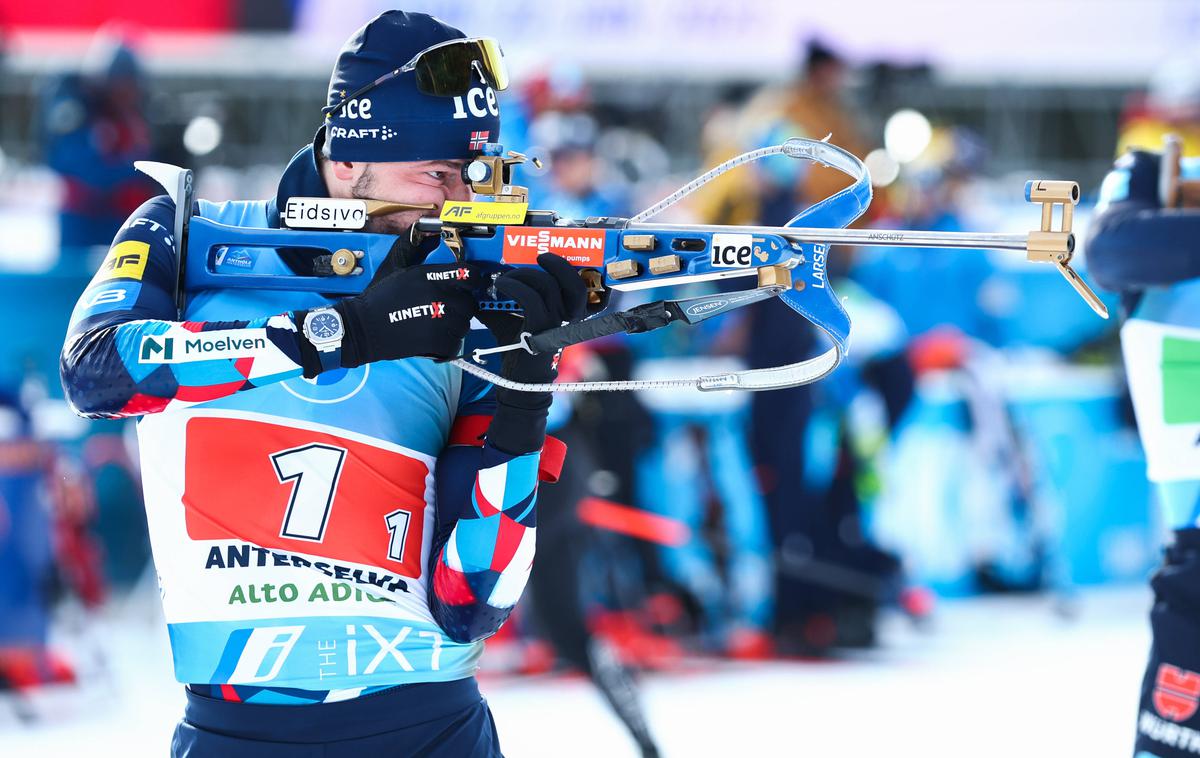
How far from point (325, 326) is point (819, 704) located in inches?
152

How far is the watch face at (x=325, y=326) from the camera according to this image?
1.94 meters

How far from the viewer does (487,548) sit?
6.77 ft

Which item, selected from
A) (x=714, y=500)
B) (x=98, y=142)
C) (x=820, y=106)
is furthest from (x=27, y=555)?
(x=820, y=106)

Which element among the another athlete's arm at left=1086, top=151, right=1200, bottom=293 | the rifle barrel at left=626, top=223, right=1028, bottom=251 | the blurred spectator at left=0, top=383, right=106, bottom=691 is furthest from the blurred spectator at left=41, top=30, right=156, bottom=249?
the rifle barrel at left=626, top=223, right=1028, bottom=251

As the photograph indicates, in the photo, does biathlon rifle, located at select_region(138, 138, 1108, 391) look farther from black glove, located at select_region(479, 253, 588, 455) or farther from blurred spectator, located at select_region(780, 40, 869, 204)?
blurred spectator, located at select_region(780, 40, 869, 204)

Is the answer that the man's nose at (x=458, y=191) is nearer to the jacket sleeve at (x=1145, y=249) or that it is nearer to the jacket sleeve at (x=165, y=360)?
the jacket sleeve at (x=165, y=360)

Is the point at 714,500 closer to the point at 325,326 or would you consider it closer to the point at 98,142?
the point at 98,142

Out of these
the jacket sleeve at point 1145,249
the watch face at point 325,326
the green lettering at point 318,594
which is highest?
the jacket sleeve at point 1145,249

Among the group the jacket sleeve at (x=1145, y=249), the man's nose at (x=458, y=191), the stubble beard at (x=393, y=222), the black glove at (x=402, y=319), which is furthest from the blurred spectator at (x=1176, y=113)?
the black glove at (x=402, y=319)

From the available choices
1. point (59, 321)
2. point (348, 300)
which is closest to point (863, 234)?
point (348, 300)

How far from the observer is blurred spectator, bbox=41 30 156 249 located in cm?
650

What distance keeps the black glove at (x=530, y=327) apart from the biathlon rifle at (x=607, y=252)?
0.02 meters

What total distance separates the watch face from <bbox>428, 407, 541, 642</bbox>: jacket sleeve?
10.8 inches

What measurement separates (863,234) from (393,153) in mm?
707
